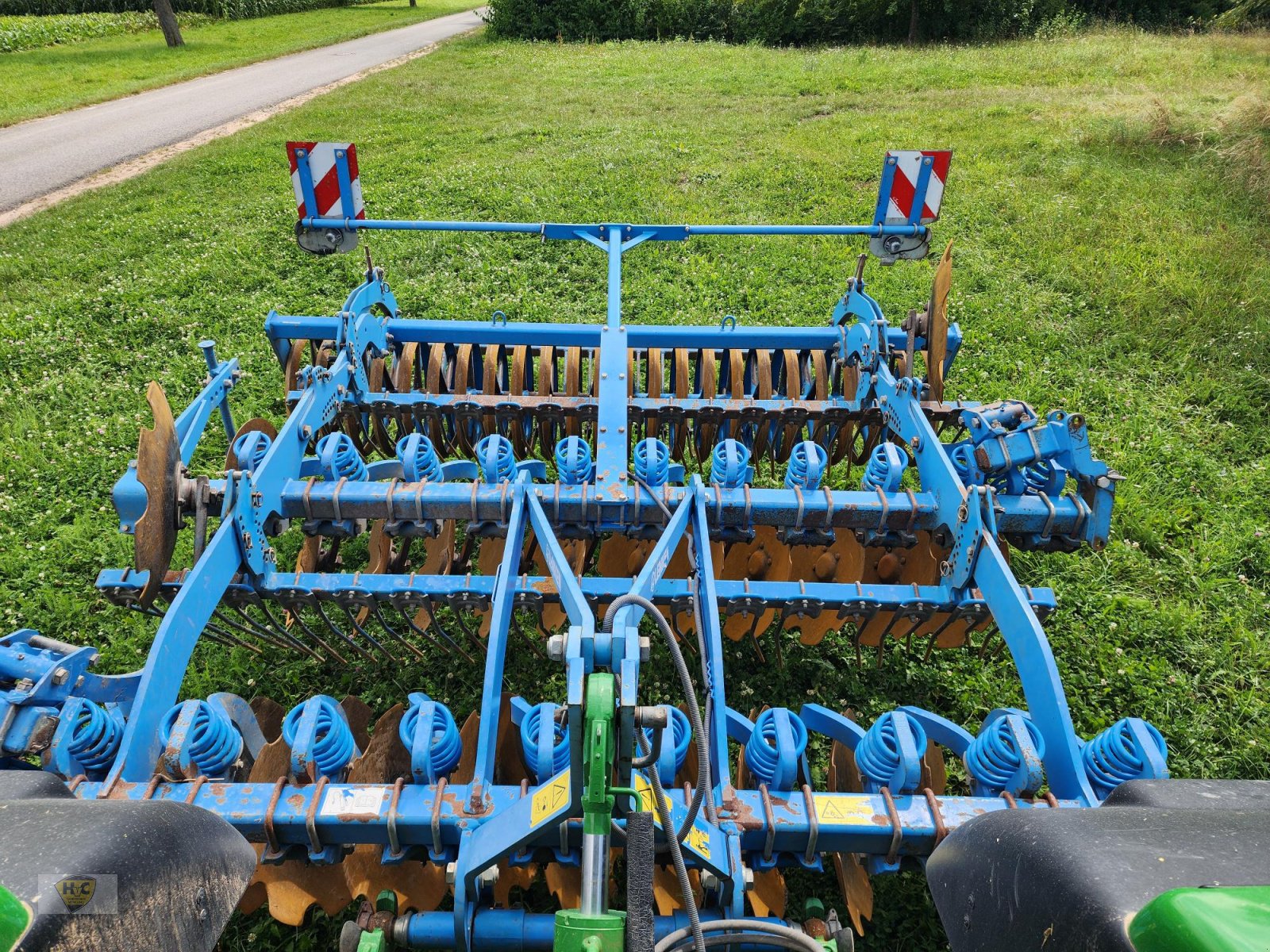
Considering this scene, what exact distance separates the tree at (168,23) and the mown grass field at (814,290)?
39.2 feet

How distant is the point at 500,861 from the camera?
2.07 metres

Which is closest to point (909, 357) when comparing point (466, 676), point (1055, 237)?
point (466, 676)

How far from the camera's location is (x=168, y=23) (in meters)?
22.6

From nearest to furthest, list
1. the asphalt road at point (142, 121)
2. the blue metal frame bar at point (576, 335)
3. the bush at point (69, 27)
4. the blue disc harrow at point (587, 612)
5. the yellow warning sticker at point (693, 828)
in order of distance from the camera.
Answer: the yellow warning sticker at point (693, 828) → the blue disc harrow at point (587, 612) → the blue metal frame bar at point (576, 335) → the asphalt road at point (142, 121) → the bush at point (69, 27)

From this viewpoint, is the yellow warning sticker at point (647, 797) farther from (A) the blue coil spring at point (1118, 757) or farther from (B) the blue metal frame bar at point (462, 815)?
(A) the blue coil spring at point (1118, 757)

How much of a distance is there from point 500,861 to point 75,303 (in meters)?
7.85

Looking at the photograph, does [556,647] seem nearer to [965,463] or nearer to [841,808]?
[841,808]

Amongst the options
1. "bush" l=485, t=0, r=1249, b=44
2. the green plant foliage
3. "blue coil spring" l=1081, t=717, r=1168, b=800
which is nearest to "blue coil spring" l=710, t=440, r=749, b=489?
"blue coil spring" l=1081, t=717, r=1168, b=800

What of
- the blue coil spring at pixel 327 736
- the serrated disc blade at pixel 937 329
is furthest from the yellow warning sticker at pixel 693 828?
the serrated disc blade at pixel 937 329

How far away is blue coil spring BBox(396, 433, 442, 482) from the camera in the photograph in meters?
3.27

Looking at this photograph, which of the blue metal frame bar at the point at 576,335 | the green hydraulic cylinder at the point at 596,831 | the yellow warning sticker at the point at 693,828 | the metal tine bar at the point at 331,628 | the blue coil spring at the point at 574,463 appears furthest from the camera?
the blue metal frame bar at the point at 576,335

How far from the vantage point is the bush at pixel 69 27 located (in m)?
22.3

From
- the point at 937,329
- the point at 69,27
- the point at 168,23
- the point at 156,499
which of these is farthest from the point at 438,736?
the point at 69,27

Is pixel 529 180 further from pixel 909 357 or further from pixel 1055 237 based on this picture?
pixel 909 357
